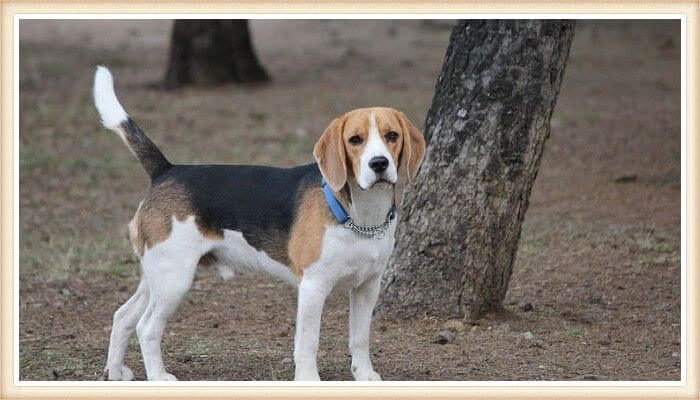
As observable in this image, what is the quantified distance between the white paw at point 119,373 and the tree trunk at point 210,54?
10650 mm

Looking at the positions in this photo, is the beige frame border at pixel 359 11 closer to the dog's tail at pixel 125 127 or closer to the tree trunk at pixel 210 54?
the dog's tail at pixel 125 127

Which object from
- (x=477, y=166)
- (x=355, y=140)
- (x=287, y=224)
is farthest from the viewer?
(x=477, y=166)

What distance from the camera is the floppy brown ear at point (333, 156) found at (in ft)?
17.9

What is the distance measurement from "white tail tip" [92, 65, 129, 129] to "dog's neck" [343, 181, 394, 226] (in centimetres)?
140

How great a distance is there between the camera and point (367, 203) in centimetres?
562

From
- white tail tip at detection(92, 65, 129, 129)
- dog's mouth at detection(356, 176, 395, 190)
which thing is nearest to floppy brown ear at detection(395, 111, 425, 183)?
dog's mouth at detection(356, 176, 395, 190)

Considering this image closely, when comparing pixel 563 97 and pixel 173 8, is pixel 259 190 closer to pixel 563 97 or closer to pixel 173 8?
pixel 173 8

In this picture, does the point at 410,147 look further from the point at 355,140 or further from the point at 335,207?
the point at 335,207

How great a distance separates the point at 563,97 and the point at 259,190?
10977mm

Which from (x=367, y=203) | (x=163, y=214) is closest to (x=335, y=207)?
(x=367, y=203)

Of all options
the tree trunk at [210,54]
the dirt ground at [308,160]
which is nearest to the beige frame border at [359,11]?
the dirt ground at [308,160]

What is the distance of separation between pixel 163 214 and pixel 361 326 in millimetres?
1151

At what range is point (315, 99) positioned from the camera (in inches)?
650

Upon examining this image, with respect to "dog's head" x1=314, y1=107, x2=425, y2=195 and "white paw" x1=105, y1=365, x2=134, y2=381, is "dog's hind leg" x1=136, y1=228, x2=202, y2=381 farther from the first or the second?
"dog's head" x1=314, y1=107, x2=425, y2=195
